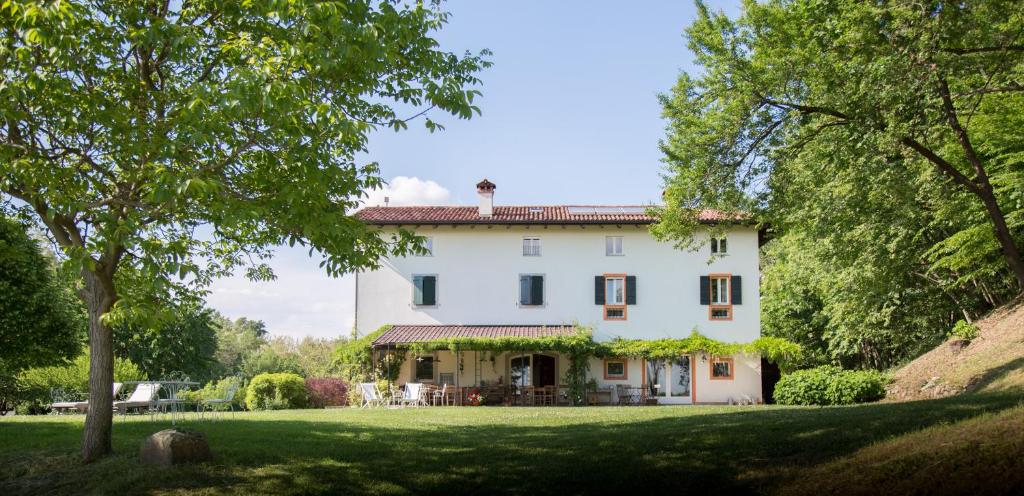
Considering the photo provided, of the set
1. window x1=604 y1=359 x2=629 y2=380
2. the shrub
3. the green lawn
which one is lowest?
the green lawn

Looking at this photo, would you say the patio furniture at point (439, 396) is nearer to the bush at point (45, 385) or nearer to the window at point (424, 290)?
the window at point (424, 290)

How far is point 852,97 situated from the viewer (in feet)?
42.7

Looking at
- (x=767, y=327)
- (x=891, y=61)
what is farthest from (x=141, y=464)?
(x=767, y=327)

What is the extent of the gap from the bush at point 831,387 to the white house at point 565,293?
19.5ft

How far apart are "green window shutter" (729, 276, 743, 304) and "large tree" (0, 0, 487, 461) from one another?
66.1ft

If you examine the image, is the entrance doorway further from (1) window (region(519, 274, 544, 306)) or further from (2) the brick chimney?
(2) the brick chimney

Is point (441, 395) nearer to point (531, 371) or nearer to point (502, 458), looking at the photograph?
point (531, 371)

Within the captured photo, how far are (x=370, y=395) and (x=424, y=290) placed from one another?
5519 mm

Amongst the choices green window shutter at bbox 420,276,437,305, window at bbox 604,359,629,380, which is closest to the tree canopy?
green window shutter at bbox 420,276,437,305

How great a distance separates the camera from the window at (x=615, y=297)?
28.7 m

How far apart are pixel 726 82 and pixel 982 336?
1042 cm

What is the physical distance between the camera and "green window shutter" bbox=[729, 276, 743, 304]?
28406 mm

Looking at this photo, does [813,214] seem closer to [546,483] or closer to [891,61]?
[891,61]

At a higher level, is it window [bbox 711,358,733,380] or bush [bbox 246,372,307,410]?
window [bbox 711,358,733,380]
